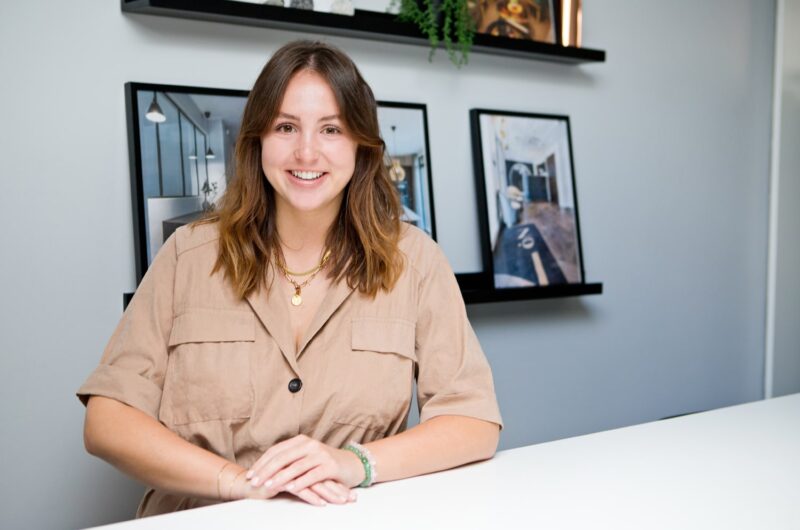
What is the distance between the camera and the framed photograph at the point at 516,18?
9.61 feet

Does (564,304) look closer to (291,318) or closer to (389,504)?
(291,318)

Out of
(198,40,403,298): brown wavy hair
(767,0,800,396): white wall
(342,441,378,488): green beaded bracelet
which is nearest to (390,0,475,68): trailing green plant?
(198,40,403,298): brown wavy hair

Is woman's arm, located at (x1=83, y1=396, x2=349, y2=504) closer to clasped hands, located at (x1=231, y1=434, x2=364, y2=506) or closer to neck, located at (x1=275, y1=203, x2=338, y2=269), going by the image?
clasped hands, located at (x1=231, y1=434, x2=364, y2=506)

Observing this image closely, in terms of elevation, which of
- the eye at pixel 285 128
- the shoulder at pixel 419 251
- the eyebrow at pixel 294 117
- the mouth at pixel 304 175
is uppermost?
the eyebrow at pixel 294 117

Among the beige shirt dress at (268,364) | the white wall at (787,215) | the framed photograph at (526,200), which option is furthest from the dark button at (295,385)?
the white wall at (787,215)

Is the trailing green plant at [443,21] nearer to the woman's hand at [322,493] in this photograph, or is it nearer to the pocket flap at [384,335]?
the pocket flap at [384,335]

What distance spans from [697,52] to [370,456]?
3.06 meters

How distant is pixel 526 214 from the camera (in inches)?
120

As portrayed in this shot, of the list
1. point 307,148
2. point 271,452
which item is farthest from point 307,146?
point 271,452

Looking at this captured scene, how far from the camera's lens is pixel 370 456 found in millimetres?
1365

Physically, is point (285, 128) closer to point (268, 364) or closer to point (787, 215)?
point (268, 364)

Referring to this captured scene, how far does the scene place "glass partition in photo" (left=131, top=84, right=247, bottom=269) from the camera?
2258mm

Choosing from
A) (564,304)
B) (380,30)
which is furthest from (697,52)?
(380,30)

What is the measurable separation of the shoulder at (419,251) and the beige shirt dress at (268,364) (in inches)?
3.3
